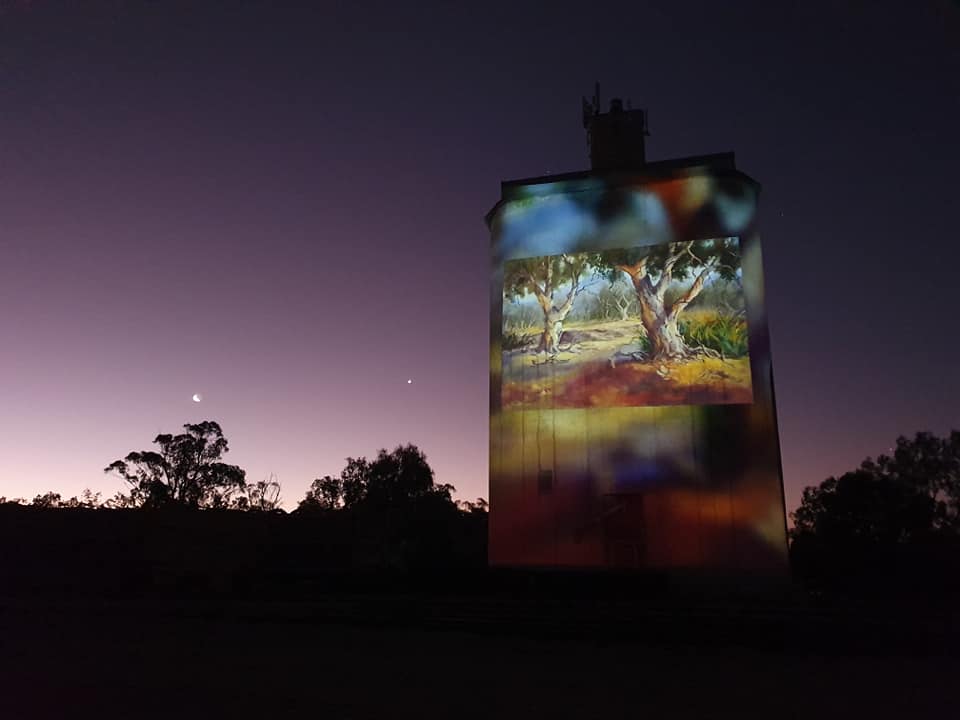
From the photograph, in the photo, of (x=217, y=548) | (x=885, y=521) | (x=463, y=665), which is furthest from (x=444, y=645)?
(x=885, y=521)

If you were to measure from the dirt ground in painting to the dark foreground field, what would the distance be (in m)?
6.58

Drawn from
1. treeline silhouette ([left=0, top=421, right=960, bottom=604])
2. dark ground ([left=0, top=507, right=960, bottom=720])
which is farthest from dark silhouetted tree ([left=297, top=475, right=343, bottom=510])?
dark ground ([left=0, top=507, right=960, bottom=720])

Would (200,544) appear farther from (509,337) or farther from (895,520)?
(895,520)

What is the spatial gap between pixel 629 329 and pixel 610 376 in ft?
3.98

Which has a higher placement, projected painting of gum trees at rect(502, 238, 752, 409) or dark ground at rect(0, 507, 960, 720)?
projected painting of gum trees at rect(502, 238, 752, 409)

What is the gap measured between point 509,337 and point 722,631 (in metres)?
10.2

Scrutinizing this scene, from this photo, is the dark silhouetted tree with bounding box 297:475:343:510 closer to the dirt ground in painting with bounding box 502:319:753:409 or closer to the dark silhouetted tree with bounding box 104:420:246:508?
the dark silhouetted tree with bounding box 104:420:246:508

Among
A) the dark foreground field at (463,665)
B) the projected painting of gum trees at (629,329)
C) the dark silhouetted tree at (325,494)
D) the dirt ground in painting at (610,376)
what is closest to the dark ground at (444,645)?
the dark foreground field at (463,665)

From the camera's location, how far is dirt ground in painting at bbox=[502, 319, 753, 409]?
15.5 metres

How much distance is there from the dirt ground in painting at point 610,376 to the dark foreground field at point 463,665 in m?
6.58

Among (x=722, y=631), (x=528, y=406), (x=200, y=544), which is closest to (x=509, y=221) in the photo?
(x=528, y=406)

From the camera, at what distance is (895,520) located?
93.0 feet

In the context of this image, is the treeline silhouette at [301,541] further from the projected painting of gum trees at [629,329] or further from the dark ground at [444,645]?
the projected painting of gum trees at [629,329]

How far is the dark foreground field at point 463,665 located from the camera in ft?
16.0
